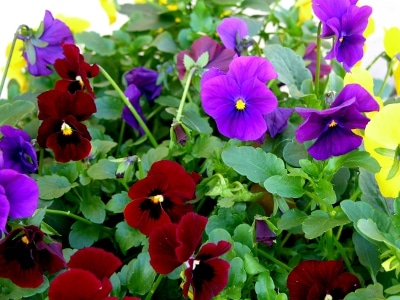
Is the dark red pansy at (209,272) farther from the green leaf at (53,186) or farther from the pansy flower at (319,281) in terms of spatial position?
the green leaf at (53,186)

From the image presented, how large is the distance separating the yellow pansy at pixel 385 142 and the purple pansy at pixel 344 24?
12 cm

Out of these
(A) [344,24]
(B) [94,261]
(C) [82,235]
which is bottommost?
(C) [82,235]

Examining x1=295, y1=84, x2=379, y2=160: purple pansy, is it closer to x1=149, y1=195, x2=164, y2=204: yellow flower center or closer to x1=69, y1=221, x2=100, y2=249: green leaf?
x1=149, y1=195, x2=164, y2=204: yellow flower center

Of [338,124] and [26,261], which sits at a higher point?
[338,124]

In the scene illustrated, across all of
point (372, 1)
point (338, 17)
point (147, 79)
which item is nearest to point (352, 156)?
point (338, 17)

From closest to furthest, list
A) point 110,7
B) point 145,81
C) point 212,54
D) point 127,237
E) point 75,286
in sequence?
point 75,286, point 127,237, point 212,54, point 145,81, point 110,7

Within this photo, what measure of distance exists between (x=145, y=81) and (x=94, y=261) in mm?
481

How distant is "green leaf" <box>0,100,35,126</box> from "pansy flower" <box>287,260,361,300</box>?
37 centimetres

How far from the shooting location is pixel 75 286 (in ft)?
2.02

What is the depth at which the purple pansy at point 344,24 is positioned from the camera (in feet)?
2.68

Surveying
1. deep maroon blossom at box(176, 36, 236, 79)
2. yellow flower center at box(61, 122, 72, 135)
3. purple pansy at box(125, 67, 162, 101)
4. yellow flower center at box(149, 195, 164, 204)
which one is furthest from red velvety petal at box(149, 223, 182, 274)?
purple pansy at box(125, 67, 162, 101)

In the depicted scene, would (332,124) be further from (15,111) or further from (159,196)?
(15,111)

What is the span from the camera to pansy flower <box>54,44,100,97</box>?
898 mm

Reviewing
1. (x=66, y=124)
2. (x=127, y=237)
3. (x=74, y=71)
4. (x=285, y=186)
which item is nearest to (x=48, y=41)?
(x=74, y=71)
